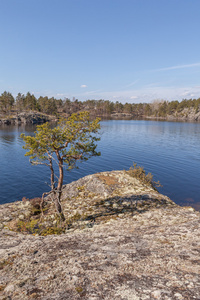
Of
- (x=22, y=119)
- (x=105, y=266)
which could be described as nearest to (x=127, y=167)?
(x=105, y=266)

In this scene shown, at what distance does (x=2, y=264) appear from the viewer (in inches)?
250

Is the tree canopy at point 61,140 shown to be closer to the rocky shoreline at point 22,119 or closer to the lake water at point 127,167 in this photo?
the lake water at point 127,167

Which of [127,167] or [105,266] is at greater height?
[105,266]

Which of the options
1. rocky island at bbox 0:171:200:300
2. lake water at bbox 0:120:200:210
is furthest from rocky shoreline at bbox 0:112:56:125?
rocky island at bbox 0:171:200:300

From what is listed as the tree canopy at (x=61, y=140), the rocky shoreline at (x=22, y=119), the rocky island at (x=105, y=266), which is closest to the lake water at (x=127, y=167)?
the tree canopy at (x=61, y=140)

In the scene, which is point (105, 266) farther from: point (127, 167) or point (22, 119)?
point (22, 119)

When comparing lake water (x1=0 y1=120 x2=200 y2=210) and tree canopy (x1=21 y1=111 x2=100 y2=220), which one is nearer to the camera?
tree canopy (x1=21 y1=111 x2=100 y2=220)

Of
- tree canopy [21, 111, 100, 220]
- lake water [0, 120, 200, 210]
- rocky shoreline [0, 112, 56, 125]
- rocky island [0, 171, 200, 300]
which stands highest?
rocky shoreline [0, 112, 56, 125]

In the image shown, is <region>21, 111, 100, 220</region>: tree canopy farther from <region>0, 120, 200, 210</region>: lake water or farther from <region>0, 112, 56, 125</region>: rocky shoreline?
<region>0, 112, 56, 125</region>: rocky shoreline

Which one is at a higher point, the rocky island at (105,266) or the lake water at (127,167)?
the rocky island at (105,266)

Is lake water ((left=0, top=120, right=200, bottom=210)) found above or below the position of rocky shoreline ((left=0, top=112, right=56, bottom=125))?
below

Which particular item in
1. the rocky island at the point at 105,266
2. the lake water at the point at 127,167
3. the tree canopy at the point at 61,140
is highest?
the tree canopy at the point at 61,140

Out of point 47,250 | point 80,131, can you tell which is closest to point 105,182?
point 80,131

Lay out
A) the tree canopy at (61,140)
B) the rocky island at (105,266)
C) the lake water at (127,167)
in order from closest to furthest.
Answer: the rocky island at (105,266)
the tree canopy at (61,140)
the lake water at (127,167)
